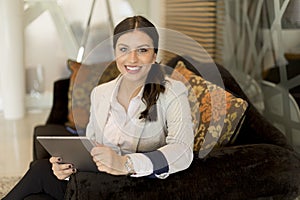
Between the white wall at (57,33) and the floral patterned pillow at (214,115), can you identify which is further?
the white wall at (57,33)

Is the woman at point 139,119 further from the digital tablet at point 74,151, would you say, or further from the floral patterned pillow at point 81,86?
the floral patterned pillow at point 81,86

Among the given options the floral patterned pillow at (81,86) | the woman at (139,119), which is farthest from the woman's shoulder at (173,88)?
the floral patterned pillow at (81,86)

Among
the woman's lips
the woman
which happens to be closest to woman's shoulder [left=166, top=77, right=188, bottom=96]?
the woman

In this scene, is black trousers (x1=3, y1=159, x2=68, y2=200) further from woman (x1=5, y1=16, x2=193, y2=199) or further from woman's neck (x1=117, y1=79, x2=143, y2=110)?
woman's neck (x1=117, y1=79, x2=143, y2=110)

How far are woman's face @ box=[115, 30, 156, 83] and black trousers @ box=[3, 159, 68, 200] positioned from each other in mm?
492

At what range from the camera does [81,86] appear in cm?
235

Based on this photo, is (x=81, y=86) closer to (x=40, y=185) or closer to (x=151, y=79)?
(x=40, y=185)

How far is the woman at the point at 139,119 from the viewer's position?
4.37 feet

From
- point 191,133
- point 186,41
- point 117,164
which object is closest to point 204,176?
point 191,133

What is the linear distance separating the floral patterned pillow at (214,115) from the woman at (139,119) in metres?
0.24

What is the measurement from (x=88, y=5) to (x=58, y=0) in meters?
0.28

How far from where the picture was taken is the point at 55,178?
1.58m

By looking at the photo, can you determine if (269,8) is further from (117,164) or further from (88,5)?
(88,5)

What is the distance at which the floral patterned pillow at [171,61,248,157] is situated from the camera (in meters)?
1.67
